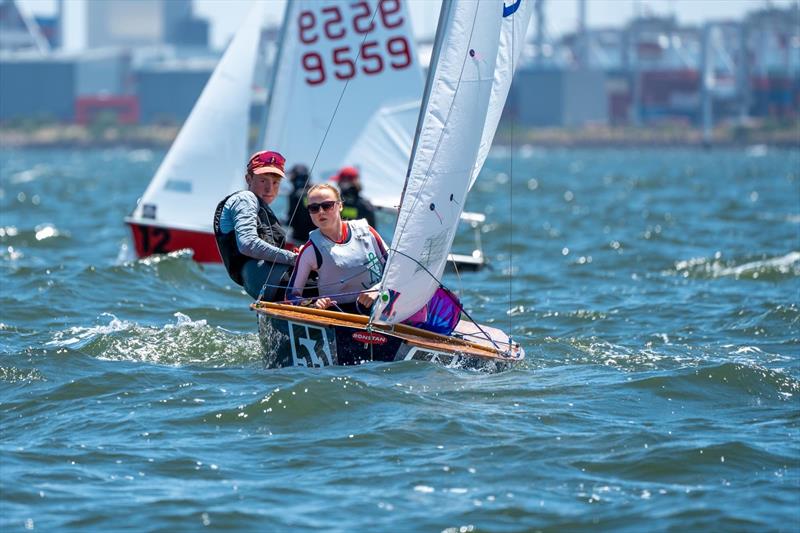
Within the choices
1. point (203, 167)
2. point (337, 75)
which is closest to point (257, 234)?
point (203, 167)

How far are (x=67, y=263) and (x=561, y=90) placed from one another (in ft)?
400

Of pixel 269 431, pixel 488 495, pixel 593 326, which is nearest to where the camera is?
pixel 488 495

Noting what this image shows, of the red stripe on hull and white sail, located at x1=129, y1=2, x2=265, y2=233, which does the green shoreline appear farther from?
the red stripe on hull

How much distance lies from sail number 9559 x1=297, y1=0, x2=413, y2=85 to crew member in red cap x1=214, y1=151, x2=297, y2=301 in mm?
6375

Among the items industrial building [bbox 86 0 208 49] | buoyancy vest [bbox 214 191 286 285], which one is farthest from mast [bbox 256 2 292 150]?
industrial building [bbox 86 0 208 49]

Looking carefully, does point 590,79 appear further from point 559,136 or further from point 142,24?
point 142,24

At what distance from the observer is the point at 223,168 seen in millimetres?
15352

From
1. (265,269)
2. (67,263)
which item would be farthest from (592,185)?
(265,269)

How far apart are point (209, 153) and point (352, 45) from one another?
1880 millimetres

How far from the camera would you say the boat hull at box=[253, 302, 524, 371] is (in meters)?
8.40

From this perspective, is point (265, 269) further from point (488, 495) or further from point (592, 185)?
point (592, 185)

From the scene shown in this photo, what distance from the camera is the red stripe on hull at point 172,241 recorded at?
1497cm

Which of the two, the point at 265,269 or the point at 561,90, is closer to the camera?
the point at 265,269

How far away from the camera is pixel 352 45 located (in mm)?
15219
